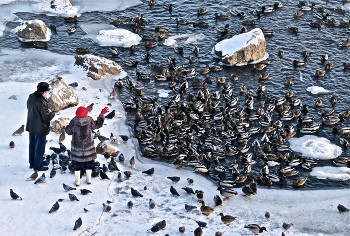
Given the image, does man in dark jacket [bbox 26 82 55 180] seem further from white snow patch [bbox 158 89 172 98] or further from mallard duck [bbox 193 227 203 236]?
white snow patch [bbox 158 89 172 98]

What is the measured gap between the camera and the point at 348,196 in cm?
1645

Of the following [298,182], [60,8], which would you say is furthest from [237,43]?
[60,8]

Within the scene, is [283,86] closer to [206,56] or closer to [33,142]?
[206,56]

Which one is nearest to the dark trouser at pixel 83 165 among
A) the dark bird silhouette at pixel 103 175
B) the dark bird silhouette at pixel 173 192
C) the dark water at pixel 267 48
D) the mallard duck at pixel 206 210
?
the dark bird silhouette at pixel 103 175

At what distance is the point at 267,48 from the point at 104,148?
14.7 meters

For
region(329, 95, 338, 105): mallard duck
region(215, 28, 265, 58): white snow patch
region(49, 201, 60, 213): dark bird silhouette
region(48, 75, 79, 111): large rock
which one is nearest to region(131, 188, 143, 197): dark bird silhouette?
region(49, 201, 60, 213): dark bird silhouette

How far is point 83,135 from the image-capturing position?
529 inches

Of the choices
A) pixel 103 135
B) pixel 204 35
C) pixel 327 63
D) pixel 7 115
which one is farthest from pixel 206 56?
pixel 7 115

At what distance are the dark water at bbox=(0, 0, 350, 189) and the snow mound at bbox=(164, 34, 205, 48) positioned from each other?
1.44 ft

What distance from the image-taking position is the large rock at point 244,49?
26.4m

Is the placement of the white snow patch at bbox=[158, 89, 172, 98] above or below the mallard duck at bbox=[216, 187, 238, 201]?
above

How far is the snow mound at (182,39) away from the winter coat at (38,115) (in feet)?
51.4

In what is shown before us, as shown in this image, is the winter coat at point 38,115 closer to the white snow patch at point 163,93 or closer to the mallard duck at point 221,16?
the white snow patch at point 163,93

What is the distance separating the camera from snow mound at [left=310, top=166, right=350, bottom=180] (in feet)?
57.8
